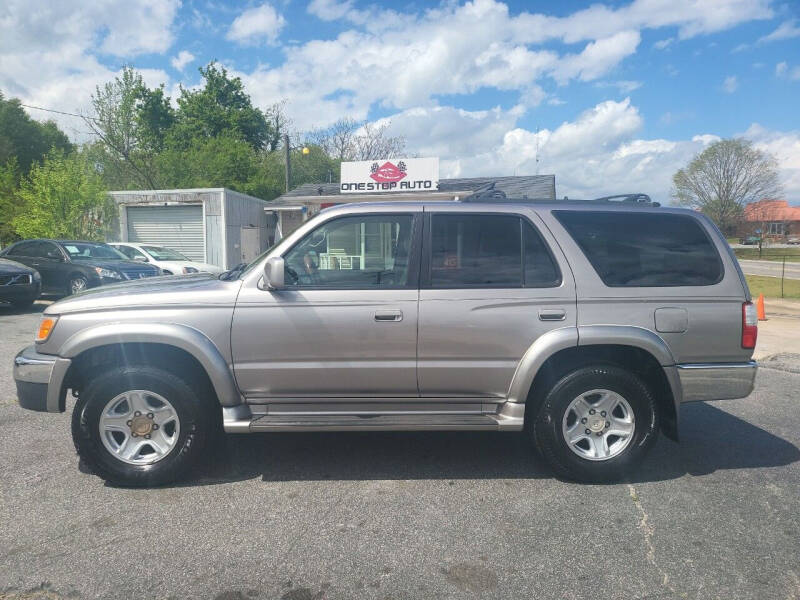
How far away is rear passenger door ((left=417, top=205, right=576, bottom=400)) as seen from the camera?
12.1 ft

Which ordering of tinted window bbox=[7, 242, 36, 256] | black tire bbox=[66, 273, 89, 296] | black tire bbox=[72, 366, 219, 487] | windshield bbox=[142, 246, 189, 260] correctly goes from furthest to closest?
windshield bbox=[142, 246, 189, 260]
tinted window bbox=[7, 242, 36, 256]
black tire bbox=[66, 273, 89, 296]
black tire bbox=[72, 366, 219, 487]

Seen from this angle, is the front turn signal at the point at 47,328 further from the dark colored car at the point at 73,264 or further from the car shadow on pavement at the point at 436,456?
the dark colored car at the point at 73,264

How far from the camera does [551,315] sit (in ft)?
12.2

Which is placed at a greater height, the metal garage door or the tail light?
the metal garage door

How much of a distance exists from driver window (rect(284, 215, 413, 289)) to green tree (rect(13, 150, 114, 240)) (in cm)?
1751

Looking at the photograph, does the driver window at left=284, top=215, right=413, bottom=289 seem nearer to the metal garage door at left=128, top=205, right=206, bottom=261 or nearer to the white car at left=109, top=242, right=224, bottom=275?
the white car at left=109, top=242, right=224, bottom=275

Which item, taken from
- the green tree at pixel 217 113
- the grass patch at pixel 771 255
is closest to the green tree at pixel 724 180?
the grass patch at pixel 771 255

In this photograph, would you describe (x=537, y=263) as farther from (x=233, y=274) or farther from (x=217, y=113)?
(x=217, y=113)

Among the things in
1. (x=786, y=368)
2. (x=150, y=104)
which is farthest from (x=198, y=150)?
(x=786, y=368)

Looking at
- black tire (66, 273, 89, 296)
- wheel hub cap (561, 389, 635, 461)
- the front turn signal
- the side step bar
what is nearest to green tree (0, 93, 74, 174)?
black tire (66, 273, 89, 296)

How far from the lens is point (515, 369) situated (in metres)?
3.72

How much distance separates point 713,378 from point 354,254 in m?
2.59

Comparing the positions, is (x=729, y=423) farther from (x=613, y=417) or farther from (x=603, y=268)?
(x=603, y=268)

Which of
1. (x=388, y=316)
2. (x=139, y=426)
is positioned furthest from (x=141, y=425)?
(x=388, y=316)
